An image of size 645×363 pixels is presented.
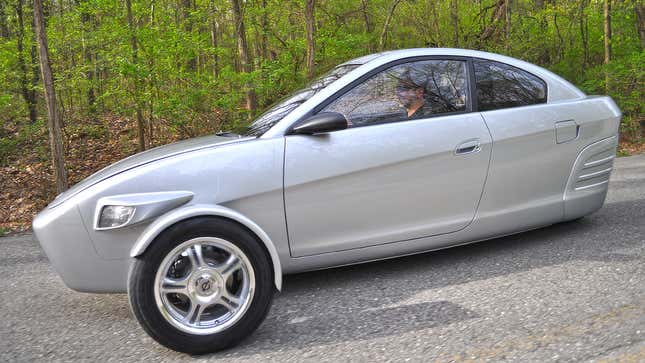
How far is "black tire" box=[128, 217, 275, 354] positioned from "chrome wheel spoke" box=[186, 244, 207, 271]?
0.07 metres

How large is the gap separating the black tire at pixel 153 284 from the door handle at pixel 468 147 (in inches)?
63.7

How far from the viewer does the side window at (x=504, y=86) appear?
13.6ft

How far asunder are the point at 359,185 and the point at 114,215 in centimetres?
151

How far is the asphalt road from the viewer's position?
9.23 ft

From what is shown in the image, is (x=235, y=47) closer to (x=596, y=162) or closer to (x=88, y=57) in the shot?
(x=88, y=57)

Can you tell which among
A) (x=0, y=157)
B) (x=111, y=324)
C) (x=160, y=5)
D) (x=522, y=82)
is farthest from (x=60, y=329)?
(x=160, y=5)

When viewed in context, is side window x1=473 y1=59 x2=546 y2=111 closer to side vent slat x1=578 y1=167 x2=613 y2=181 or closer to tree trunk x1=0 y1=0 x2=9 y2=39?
side vent slat x1=578 y1=167 x2=613 y2=181

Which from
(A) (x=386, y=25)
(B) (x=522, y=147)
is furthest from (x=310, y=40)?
(B) (x=522, y=147)

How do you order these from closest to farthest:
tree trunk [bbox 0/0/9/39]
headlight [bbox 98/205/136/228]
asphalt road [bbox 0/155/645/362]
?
asphalt road [bbox 0/155/645/362], headlight [bbox 98/205/136/228], tree trunk [bbox 0/0/9/39]

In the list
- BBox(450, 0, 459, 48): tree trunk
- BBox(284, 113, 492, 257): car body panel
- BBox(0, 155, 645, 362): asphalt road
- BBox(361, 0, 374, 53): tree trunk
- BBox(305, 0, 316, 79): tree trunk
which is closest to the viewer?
BBox(0, 155, 645, 362): asphalt road

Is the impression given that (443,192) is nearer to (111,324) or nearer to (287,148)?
(287,148)

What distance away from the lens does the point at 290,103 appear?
3.99 metres

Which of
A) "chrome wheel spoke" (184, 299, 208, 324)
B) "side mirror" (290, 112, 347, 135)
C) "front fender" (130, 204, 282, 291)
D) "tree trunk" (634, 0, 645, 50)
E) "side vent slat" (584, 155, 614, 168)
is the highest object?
"tree trunk" (634, 0, 645, 50)

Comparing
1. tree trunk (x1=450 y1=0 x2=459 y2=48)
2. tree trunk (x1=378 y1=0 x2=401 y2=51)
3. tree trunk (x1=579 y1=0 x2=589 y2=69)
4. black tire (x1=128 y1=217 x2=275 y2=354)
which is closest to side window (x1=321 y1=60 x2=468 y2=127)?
black tire (x1=128 y1=217 x2=275 y2=354)
